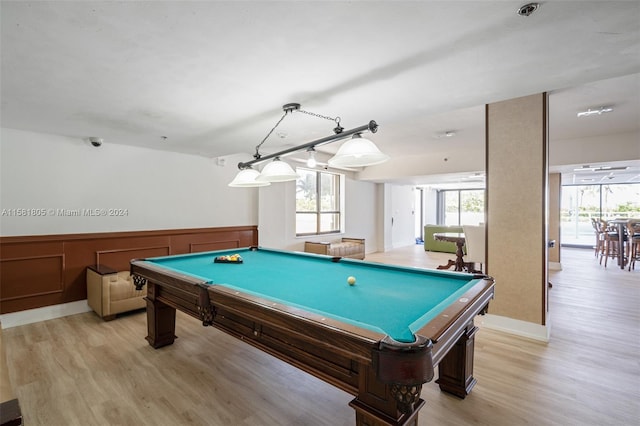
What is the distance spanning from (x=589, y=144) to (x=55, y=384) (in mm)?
7620

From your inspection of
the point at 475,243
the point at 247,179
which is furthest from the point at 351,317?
the point at 475,243

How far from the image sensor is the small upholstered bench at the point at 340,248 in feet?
19.5

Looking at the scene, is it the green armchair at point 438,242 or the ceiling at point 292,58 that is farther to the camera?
the green armchair at point 438,242

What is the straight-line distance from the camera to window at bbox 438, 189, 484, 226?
39.1 feet

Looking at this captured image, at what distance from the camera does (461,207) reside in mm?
12266

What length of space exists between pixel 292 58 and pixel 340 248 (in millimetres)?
4962

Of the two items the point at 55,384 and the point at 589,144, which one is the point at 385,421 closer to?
Answer: the point at 55,384

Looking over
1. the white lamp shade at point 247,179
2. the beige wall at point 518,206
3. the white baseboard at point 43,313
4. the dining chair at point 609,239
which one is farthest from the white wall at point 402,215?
the white baseboard at point 43,313

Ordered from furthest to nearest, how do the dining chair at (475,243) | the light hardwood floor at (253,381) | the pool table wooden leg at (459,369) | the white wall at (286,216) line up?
1. the white wall at (286,216)
2. the dining chair at (475,243)
3. the pool table wooden leg at (459,369)
4. the light hardwood floor at (253,381)

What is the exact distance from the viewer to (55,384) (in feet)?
7.02

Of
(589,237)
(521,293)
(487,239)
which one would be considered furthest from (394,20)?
(589,237)

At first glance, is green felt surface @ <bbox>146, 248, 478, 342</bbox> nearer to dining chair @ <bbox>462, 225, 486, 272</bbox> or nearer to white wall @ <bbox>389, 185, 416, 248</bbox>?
dining chair @ <bbox>462, 225, 486, 272</bbox>

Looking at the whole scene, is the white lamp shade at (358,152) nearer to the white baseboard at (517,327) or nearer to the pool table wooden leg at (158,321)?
the pool table wooden leg at (158,321)

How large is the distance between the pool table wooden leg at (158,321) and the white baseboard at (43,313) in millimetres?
1622
